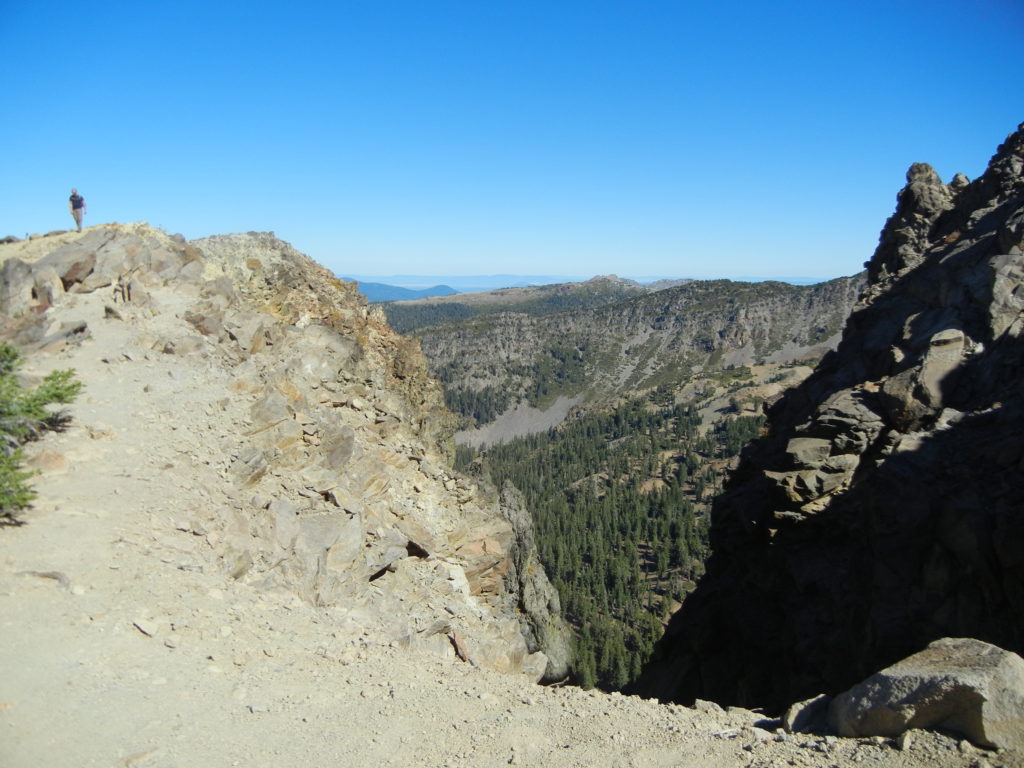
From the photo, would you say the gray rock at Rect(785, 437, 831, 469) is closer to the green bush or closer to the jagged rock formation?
the jagged rock formation

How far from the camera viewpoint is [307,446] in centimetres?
2089

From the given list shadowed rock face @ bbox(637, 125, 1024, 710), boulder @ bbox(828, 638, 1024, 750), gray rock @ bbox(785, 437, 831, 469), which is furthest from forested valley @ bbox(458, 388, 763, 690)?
boulder @ bbox(828, 638, 1024, 750)

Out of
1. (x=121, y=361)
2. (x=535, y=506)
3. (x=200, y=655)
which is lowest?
(x=535, y=506)

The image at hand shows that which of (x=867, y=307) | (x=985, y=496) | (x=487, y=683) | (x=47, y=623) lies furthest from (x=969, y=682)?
(x=867, y=307)

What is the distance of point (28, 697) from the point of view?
9.15m

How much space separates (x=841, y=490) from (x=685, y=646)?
45.2 ft

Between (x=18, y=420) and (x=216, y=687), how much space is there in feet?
28.2

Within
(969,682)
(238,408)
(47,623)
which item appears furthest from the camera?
(238,408)

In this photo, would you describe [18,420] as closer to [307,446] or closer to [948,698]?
[307,446]

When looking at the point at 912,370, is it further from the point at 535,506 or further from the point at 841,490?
the point at 535,506

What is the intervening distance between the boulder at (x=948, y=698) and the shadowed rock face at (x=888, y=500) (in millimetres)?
8551

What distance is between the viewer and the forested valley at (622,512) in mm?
74625

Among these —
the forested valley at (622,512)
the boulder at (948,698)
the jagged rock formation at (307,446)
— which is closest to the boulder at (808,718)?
the boulder at (948,698)

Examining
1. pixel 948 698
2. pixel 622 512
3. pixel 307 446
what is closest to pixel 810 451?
pixel 948 698
